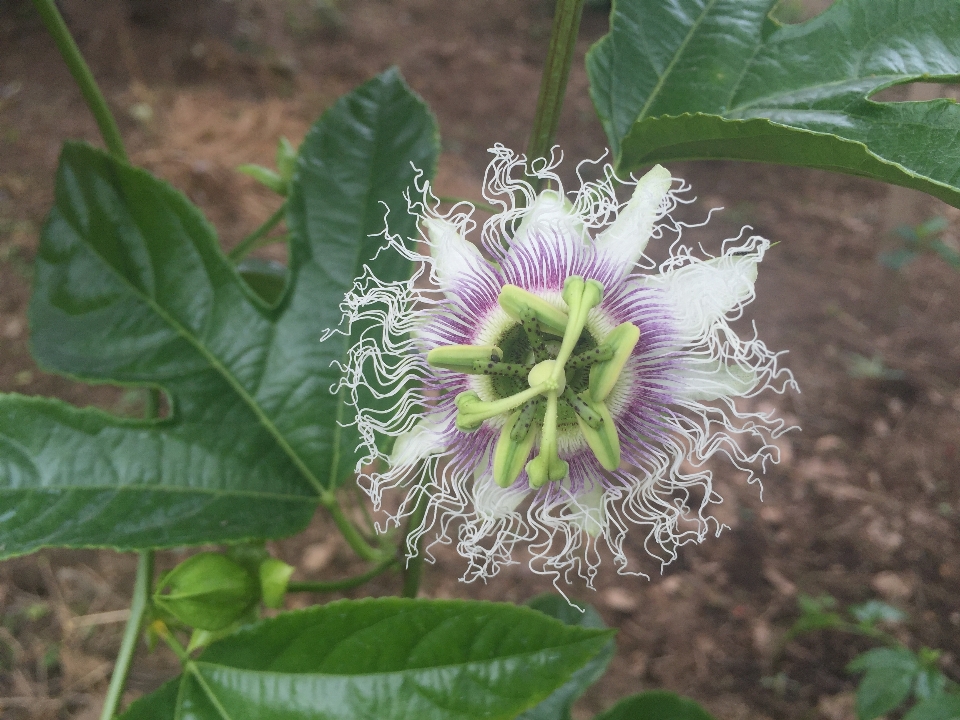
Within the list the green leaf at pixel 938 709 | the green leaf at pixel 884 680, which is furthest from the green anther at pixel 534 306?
the green leaf at pixel 884 680

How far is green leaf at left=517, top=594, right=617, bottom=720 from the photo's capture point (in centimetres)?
98

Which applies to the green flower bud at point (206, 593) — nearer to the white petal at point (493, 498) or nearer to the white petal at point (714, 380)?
the white petal at point (493, 498)

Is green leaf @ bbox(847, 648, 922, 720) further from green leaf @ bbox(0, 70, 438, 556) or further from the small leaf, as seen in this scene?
the small leaf

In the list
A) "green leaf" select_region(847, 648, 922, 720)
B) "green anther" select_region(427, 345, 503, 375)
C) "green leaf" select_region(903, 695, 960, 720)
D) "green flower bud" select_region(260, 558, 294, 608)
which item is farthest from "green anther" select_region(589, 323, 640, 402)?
"green leaf" select_region(847, 648, 922, 720)

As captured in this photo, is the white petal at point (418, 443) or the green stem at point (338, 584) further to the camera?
the green stem at point (338, 584)

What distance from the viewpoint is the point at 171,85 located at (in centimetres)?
287

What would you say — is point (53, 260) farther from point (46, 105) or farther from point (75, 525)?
point (46, 105)

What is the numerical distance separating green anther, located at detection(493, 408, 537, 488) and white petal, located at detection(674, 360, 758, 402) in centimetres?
15

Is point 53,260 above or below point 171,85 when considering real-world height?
below

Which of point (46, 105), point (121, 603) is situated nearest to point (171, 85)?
point (46, 105)

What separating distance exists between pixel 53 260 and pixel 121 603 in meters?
1.20

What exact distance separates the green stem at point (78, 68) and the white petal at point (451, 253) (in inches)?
17.9

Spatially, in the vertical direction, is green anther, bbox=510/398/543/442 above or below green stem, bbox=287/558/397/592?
above

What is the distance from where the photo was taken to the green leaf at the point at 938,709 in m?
1.06
